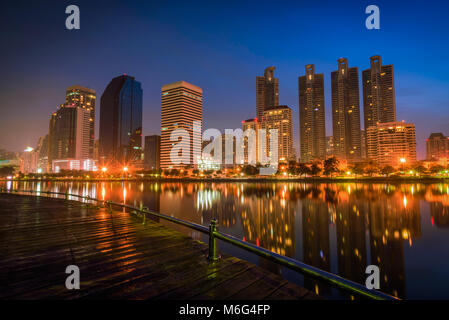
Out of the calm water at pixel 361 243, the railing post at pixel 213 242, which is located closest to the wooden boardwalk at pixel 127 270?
the railing post at pixel 213 242

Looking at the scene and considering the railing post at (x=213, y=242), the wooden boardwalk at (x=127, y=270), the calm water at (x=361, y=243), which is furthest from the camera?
the calm water at (x=361, y=243)

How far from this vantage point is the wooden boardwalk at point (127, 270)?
13.8 feet

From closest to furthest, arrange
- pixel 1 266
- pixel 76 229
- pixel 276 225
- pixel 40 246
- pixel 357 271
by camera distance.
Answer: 1. pixel 1 266
2. pixel 40 246
3. pixel 76 229
4. pixel 357 271
5. pixel 276 225

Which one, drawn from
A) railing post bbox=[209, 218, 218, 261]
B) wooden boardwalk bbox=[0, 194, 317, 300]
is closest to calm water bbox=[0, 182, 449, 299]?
railing post bbox=[209, 218, 218, 261]

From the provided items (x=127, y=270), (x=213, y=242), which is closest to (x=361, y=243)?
(x=213, y=242)

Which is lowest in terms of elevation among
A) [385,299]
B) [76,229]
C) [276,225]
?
[276,225]

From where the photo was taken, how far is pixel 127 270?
528 cm

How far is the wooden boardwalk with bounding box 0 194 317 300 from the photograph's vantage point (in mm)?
4219

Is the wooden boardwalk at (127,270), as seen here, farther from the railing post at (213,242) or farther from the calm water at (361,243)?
the calm water at (361,243)

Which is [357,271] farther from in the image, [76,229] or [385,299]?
[76,229]
